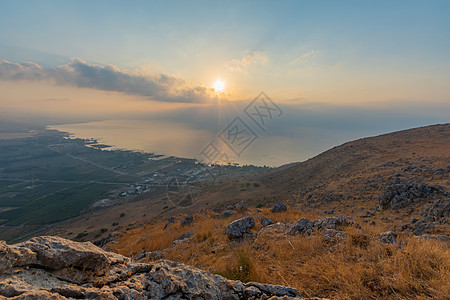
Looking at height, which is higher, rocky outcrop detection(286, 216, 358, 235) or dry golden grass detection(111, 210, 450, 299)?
dry golden grass detection(111, 210, 450, 299)

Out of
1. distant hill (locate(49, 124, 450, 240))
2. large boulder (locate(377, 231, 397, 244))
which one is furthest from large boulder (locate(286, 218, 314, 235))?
distant hill (locate(49, 124, 450, 240))

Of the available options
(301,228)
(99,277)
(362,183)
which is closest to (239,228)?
(301,228)

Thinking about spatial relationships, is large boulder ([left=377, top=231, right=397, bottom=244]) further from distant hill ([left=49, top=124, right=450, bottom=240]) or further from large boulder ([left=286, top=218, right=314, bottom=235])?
distant hill ([left=49, top=124, right=450, bottom=240])

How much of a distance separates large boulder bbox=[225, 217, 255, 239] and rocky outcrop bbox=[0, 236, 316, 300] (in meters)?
3.67

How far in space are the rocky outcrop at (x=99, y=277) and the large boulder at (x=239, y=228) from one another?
3.67m

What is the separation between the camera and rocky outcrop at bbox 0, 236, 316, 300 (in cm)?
157

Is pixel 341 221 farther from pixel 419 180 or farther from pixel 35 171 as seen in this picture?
pixel 35 171

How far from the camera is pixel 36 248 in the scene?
1835 mm

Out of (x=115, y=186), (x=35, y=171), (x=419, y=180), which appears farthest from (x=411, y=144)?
(x=35, y=171)

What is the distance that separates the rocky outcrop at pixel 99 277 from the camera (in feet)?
5.16

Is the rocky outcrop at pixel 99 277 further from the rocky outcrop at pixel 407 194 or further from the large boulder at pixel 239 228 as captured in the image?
the rocky outcrop at pixel 407 194

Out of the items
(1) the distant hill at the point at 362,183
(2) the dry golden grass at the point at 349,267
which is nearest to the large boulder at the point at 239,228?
(2) the dry golden grass at the point at 349,267

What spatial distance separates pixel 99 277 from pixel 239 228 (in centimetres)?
451

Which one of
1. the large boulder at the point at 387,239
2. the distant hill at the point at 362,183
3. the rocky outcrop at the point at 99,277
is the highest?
the rocky outcrop at the point at 99,277
